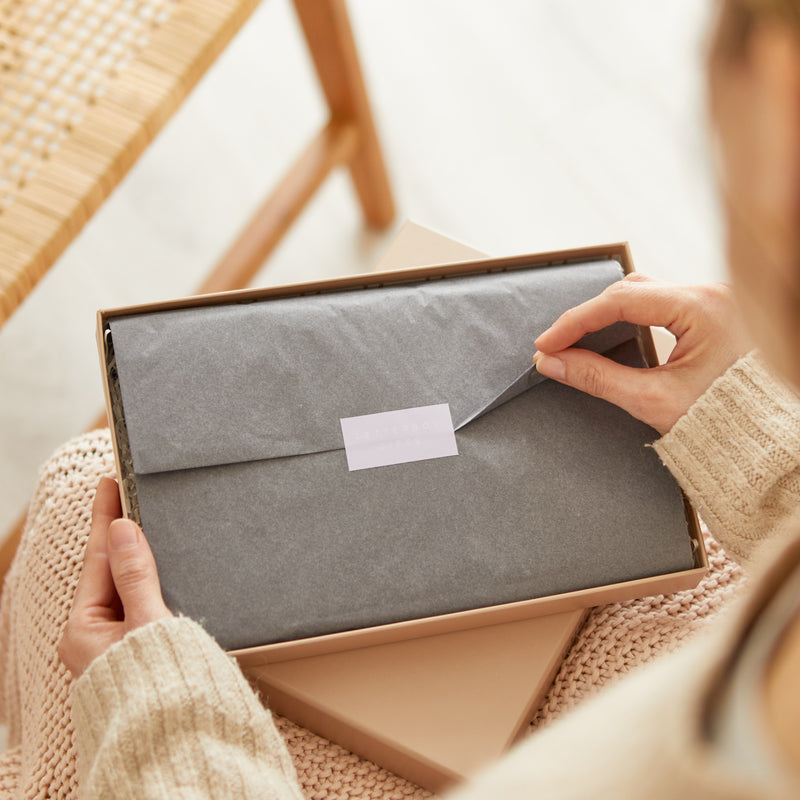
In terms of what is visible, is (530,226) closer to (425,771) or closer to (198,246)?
(198,246)

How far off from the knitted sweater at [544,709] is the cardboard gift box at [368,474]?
1.4 inches

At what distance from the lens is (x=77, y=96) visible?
75cm

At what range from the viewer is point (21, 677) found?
26.1 inches

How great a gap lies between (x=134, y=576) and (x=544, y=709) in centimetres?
30

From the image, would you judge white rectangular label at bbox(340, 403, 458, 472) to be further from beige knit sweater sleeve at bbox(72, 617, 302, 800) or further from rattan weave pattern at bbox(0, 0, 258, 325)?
rattan weave pattern at bbox(0, 0, 258, 325)

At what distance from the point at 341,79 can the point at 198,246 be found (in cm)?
37

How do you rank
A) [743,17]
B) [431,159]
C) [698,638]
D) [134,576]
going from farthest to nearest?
[431,159]
[134,576]
[698,638]
[743,17]

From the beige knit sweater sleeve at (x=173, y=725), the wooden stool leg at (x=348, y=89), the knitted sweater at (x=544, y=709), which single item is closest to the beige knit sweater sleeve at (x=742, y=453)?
the knitted sweater at (x=544, y=709)

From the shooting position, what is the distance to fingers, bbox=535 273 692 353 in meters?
0.56

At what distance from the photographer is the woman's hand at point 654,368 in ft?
1.83

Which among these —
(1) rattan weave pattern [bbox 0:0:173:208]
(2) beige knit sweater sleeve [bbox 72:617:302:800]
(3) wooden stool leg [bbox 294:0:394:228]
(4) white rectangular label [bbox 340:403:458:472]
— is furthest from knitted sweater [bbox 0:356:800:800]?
(3) wooden stool leg [bbox 294:0:394:228]

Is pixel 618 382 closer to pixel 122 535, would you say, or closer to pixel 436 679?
pixel 436 679

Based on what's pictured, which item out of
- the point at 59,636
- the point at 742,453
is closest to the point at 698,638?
the point at 742,453

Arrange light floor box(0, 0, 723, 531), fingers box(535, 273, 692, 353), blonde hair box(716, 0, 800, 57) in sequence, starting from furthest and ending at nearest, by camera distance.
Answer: light floor box(0, 0, 723, 531) → fingers box(535, 273, 692, 353) → blonde hair box(716, 0, 800, 57)
